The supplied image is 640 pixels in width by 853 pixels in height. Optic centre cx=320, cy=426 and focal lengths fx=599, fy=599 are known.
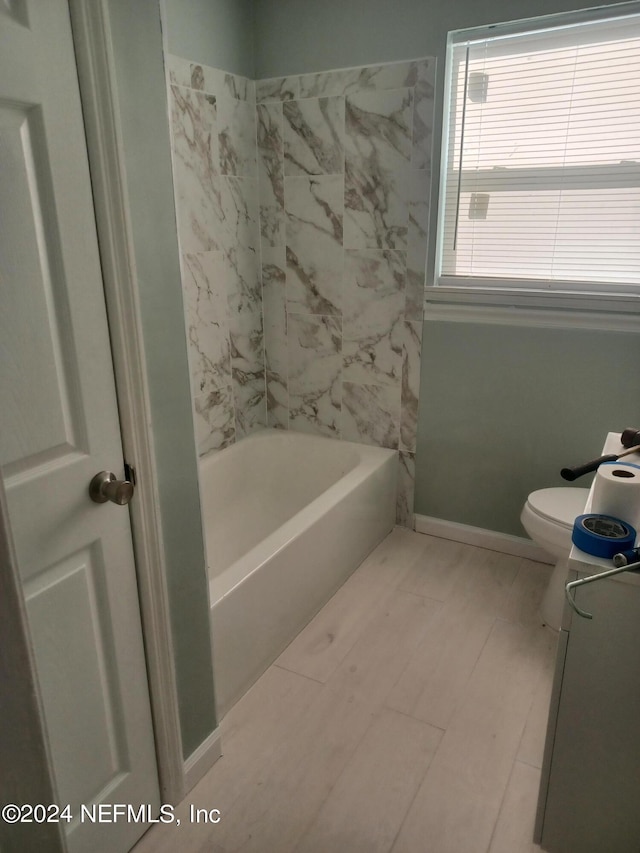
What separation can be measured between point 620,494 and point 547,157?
1627 mm

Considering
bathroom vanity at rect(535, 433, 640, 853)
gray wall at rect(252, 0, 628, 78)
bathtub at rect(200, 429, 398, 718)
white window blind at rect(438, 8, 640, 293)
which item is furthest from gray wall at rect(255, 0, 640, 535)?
bathroom vanity at rect(535, 433, 640, 853)

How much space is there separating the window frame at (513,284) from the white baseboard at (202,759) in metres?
1.92

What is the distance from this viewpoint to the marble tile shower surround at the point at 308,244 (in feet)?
8.36

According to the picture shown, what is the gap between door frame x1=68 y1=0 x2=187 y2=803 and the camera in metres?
1.09

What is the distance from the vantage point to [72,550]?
48.2 inches

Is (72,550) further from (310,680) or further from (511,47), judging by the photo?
(511,47)

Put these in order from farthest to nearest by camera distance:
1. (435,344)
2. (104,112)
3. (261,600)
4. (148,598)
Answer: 1. (435,344)
2. (261,600)
3. (148,598)
4. (104,112)

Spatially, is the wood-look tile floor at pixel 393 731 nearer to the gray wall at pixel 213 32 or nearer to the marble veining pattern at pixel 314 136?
the marble veining pattern at pixel 314 136

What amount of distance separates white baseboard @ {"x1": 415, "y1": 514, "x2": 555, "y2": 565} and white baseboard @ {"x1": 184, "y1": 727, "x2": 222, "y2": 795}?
1552 mm

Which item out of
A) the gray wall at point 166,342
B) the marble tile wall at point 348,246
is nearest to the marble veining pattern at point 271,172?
the marble tile wall at point 348,246

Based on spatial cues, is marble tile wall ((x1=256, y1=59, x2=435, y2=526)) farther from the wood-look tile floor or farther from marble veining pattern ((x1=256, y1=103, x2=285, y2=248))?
the wood-look tile floor

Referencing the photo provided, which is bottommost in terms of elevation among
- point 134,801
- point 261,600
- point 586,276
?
point 134,801

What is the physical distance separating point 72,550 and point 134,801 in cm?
72

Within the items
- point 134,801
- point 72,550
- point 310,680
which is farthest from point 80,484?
point 310,680
